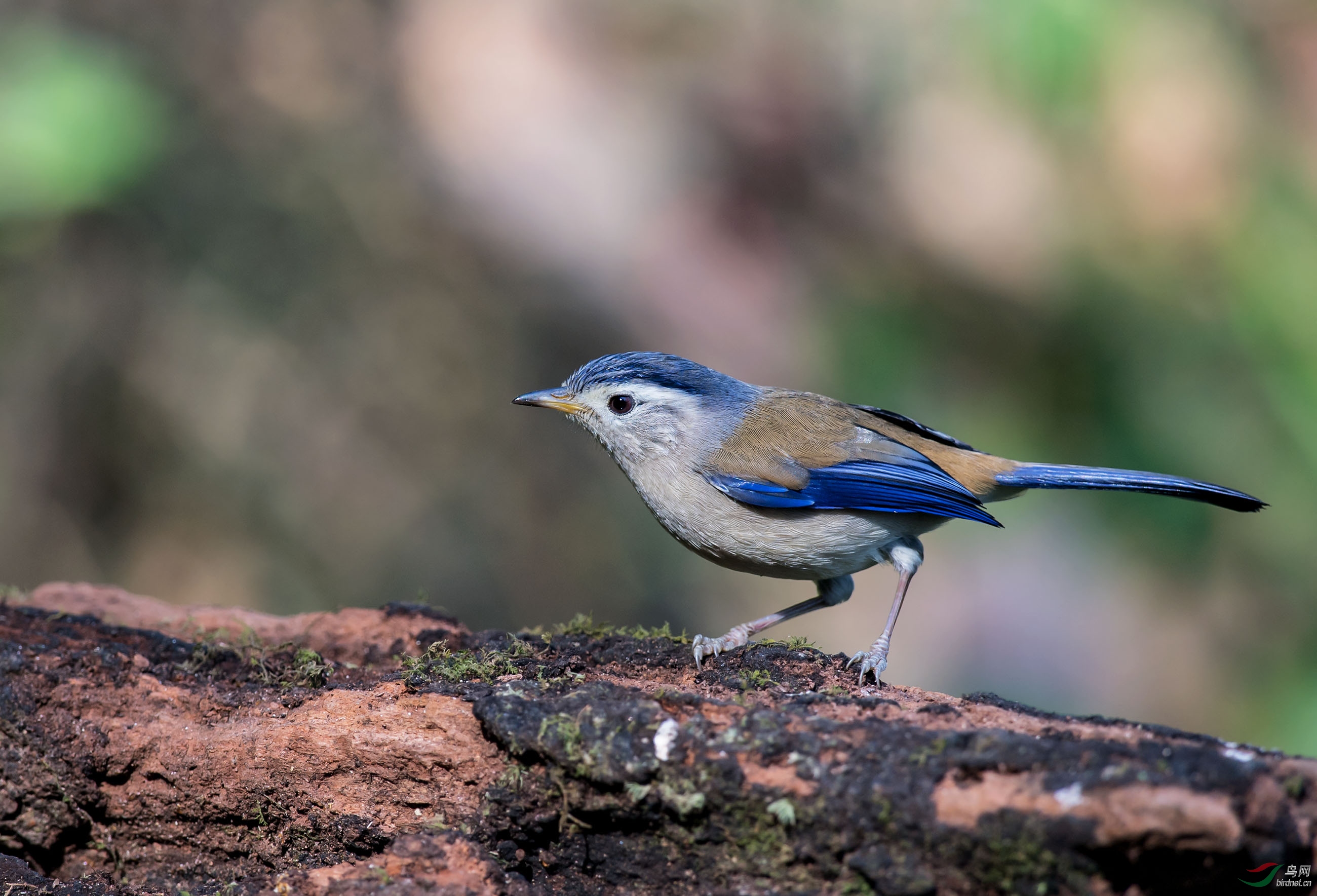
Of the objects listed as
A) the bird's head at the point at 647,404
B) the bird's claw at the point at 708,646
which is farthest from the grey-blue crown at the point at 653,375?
the bird's claw at the point at 708,646

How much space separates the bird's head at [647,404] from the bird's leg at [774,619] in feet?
2.83

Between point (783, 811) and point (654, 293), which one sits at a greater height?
point (654, 293)

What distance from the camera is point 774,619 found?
5000 millimetres

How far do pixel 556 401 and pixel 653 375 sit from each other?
0.51m

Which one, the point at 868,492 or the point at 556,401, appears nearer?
the point at 868,492

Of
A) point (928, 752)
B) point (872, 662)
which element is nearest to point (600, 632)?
point (872, 662)

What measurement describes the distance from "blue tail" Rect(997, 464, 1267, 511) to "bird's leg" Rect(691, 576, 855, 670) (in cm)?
91

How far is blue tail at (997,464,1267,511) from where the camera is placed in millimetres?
4582

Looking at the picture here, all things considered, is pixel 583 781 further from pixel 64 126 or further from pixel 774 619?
pixel 64 126

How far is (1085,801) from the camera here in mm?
2658

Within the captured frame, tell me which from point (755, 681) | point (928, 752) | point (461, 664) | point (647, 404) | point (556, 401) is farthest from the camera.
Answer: point (556, 401)

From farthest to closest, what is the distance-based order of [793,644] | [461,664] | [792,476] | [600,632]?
[792,476]
[600,632]
[793,644]
[461,664]

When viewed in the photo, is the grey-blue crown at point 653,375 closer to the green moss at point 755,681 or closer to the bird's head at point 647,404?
the bird's head at point 647,404

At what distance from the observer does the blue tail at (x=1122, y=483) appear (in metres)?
4.58
